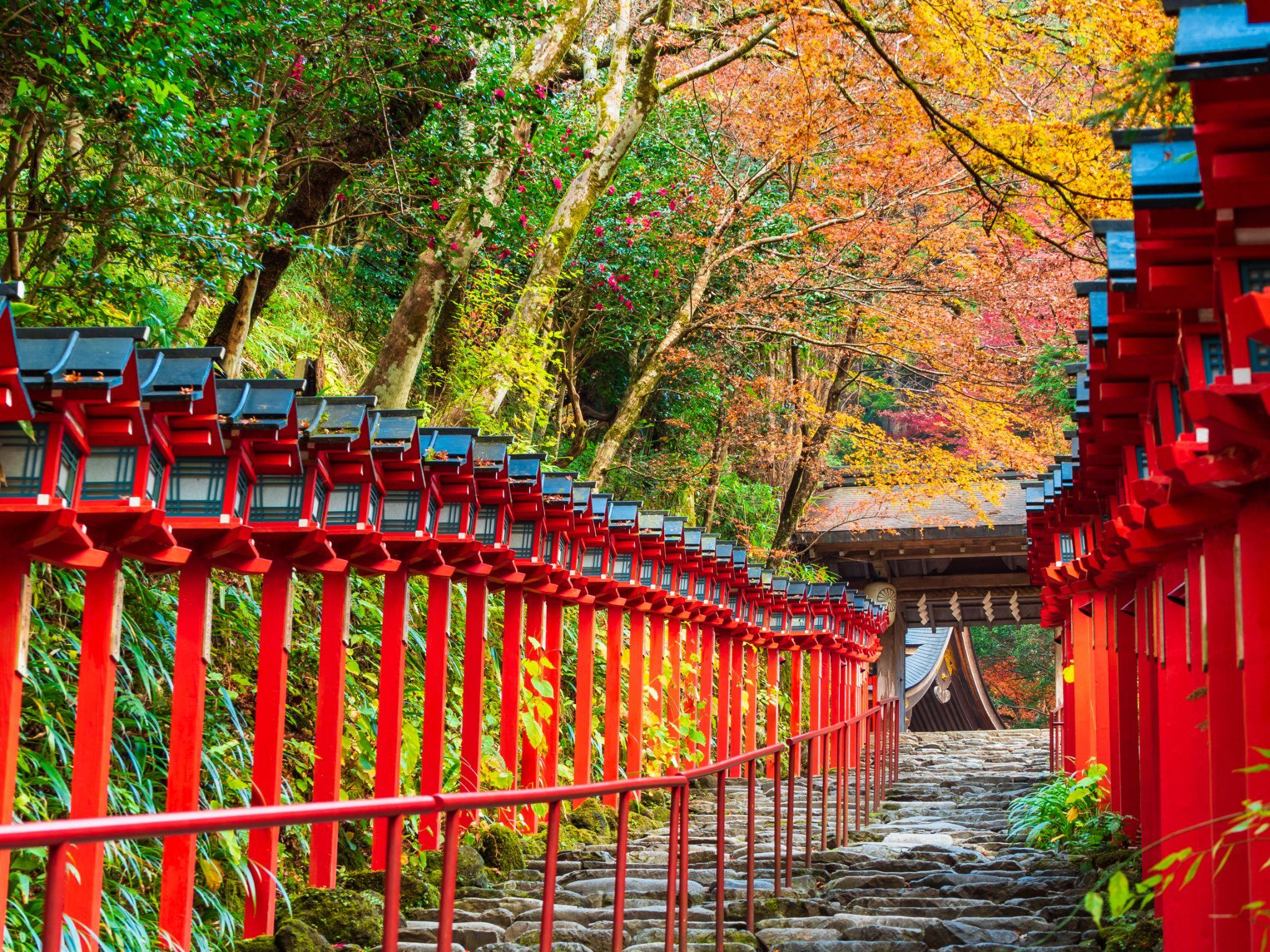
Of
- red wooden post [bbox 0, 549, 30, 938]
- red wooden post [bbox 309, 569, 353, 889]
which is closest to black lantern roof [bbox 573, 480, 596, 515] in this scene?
red wooden post [bbox 309, 569, 353, 889]

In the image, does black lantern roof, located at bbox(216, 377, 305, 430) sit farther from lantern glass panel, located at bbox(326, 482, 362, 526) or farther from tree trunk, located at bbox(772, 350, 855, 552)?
tree trunk, located at bbox(772, 350, 855, 552)

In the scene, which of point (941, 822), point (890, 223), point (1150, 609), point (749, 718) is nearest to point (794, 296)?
point (890, 223)

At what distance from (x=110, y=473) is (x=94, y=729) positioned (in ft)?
2.90

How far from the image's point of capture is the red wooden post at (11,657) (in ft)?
13.0

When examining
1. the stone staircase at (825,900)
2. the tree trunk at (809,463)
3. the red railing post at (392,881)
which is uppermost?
the tree trunk at (809,463)

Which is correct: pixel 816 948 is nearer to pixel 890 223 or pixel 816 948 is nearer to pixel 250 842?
pixel 250 842

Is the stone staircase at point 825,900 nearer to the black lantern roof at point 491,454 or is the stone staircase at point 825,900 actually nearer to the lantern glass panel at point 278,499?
the lantern glass panel at point 278,499

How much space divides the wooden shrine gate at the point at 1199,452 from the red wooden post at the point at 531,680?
3.72 meters

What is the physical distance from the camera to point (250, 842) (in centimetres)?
545

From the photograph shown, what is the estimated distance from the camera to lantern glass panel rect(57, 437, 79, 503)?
4145 mm

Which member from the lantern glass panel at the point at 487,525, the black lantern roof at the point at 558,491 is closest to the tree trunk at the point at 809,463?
the black lantern roof at the point at 558,491

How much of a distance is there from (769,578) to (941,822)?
4.12 meters

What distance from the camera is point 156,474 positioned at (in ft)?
15.4

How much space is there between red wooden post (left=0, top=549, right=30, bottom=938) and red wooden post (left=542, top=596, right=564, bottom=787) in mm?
4895
